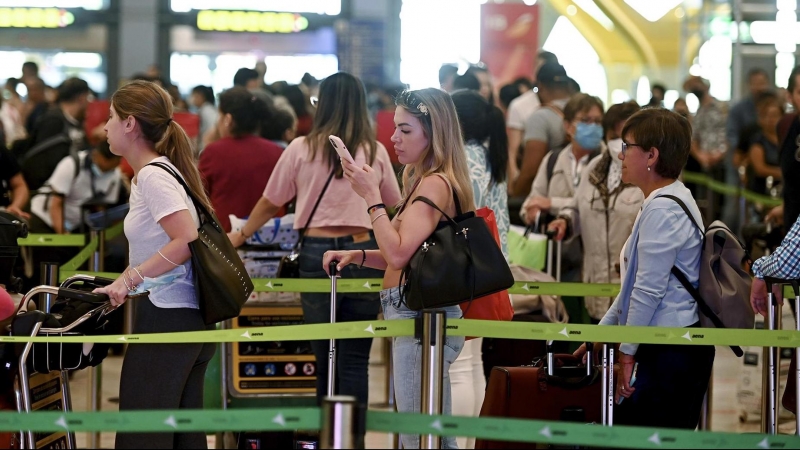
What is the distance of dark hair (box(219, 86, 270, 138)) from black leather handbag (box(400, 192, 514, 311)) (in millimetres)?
2560

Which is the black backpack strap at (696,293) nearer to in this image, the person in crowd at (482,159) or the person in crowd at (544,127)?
the person in crowd at (482,159)

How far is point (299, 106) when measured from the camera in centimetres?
823

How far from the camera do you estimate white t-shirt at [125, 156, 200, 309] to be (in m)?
3.75

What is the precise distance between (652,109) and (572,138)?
261cm

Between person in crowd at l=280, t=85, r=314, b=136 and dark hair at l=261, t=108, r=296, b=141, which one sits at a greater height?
person in crowd at l=280, t=85, r=314, b=136

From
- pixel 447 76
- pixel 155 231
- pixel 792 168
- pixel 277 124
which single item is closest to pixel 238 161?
pixel 277 124

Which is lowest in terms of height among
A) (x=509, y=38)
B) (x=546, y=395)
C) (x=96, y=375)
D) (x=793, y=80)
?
(x=96, y=375)

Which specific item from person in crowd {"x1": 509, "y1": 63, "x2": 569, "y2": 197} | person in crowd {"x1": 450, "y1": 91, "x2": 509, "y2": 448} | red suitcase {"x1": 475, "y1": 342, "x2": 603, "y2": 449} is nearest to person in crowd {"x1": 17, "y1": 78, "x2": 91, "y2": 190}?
person in crowd {"x1": 509, "y1": 63, "x2": 569, "y2": 197}

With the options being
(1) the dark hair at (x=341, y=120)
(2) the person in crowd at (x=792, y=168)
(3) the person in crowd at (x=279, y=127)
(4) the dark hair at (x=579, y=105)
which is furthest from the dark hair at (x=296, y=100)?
(2) the person in crowd at (x=792, y=168)

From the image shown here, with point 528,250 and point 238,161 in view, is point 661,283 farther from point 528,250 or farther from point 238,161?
point 238,161

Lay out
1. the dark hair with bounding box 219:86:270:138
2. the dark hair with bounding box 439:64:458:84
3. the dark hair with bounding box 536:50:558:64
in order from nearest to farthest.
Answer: the dark hair with bounding box 219:86:270:138, the dark hair with bounding box 439:64:458:84, the dark hair with bounding box 536:50:558:64

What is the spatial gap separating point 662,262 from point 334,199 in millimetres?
1832

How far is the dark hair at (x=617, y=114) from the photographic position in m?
5.99

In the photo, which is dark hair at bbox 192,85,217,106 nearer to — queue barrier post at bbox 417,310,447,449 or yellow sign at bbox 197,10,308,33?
yellow sign at bbox 197,10,308,33
